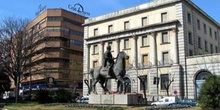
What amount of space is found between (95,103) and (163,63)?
3009 cm

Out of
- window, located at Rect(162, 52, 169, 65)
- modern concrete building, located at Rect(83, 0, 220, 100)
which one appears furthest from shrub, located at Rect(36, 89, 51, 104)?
window, located at Rect(162, 52, 169, 65)

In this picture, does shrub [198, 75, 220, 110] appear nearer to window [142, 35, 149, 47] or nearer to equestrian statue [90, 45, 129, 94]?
equestrian statue [90, 45, 129, 94]

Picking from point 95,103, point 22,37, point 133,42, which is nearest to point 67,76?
point 133,42

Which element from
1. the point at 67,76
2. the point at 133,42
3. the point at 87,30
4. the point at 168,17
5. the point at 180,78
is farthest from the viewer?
the point at 67,76

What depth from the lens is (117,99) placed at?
23.7 metres

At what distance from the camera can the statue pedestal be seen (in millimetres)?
23219

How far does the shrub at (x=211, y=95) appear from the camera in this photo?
1642 centimetres

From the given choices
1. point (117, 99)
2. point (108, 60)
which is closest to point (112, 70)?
point (108, 60)

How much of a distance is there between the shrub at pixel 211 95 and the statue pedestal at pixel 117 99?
7300 mm

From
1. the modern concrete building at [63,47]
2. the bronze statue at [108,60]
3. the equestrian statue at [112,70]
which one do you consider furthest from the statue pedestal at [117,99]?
the modern concrete building at [63,47]

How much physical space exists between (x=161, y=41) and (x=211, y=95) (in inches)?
1518

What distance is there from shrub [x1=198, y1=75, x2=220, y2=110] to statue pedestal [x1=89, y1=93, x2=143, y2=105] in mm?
7300

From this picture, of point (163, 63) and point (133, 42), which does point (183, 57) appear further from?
point (133, 42)

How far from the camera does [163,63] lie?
53.8 m
